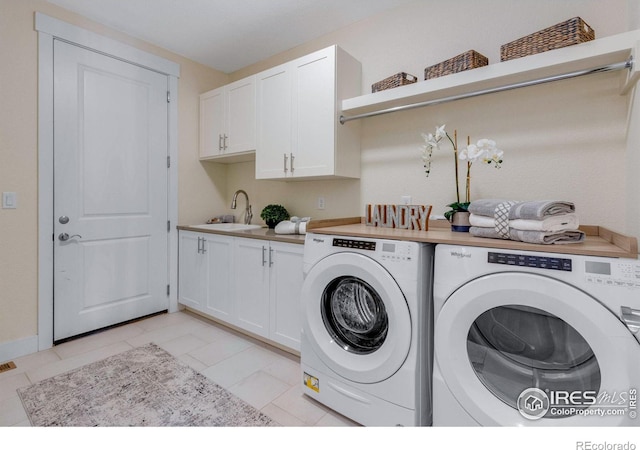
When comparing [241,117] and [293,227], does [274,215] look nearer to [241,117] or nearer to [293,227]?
[293,227]

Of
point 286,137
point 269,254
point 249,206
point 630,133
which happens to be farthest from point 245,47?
point 630,133

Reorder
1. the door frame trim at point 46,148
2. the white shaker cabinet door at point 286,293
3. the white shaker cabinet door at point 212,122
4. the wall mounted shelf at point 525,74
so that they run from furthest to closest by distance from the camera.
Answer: the white shaker cabinet door at point 212,122 → the door frame trim at point 46,148 → the white shaker cabinet door at point 286,293 → the wall mounted shelf at point 525,74

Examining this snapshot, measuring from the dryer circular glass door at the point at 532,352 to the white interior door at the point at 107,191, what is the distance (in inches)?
106

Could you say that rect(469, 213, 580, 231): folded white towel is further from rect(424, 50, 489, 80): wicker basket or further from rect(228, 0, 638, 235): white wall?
rect(424, 50, 489, 80): wicker basket

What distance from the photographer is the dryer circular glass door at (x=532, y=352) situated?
979 millimetres

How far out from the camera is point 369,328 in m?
1.62

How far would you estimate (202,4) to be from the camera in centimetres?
227

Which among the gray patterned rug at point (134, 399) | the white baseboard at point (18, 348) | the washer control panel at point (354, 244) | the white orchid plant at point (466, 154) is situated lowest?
the gray patterned rug at point (134, 399)

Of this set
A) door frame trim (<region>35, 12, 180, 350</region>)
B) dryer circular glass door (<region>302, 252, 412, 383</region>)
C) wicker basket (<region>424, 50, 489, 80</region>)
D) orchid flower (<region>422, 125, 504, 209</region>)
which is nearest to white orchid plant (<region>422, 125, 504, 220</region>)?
orchid flower (<region>422, 125, 504, 209</region>)

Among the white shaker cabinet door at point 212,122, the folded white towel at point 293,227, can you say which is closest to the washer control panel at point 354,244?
the folded white towel at point 293,227

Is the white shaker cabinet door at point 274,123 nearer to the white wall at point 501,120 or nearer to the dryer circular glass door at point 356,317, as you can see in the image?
the white wall at point 501,120

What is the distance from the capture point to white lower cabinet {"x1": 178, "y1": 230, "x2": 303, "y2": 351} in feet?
7.13

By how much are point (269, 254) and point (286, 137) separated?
951 mm

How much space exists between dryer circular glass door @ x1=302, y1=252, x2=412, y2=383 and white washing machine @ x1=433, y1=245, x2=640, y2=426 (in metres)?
0.19
